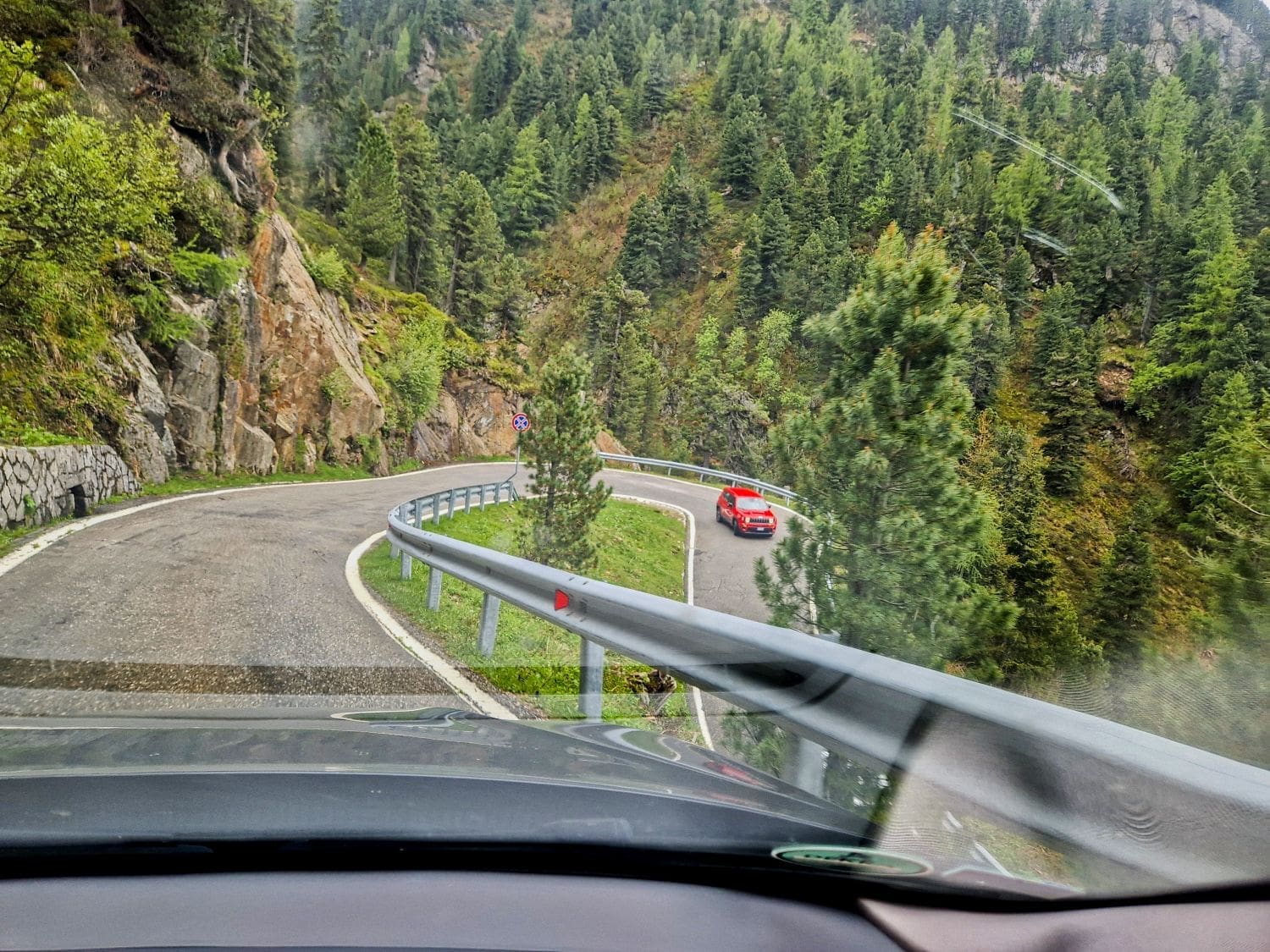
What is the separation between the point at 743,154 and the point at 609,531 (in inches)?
3542

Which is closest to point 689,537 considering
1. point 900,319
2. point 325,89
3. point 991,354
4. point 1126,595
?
point 991,354

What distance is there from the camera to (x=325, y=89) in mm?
51375

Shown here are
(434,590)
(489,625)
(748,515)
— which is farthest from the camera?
(748,515)

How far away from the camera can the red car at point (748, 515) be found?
25203 millimetres

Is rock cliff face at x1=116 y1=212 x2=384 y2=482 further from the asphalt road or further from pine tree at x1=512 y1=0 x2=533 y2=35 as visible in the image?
pine tree at x1=512 y1=0 x2=533 y2=35

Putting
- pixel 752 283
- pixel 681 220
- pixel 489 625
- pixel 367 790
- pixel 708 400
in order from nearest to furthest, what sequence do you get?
pixel 367 790
pixel 489 625
pixel 708 400
pixel 752 283
pixel 681 220

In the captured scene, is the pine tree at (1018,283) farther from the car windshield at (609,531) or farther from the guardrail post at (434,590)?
Answer: the guardrail post at (434,590)

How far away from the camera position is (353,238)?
145 feet

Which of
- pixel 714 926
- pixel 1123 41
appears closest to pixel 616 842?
pixel 714 926

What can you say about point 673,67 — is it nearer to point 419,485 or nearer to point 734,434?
Answer: point 734,434

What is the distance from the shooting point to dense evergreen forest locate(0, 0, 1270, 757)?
193 inches

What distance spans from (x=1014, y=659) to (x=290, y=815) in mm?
4804

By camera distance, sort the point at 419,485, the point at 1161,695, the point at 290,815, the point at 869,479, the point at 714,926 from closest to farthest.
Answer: the point at 714,926, the point at 290,815, the point at 1161,695, the point at 869,479, the point at 419,485

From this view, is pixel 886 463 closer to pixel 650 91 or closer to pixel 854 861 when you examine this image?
pixel 854 861
